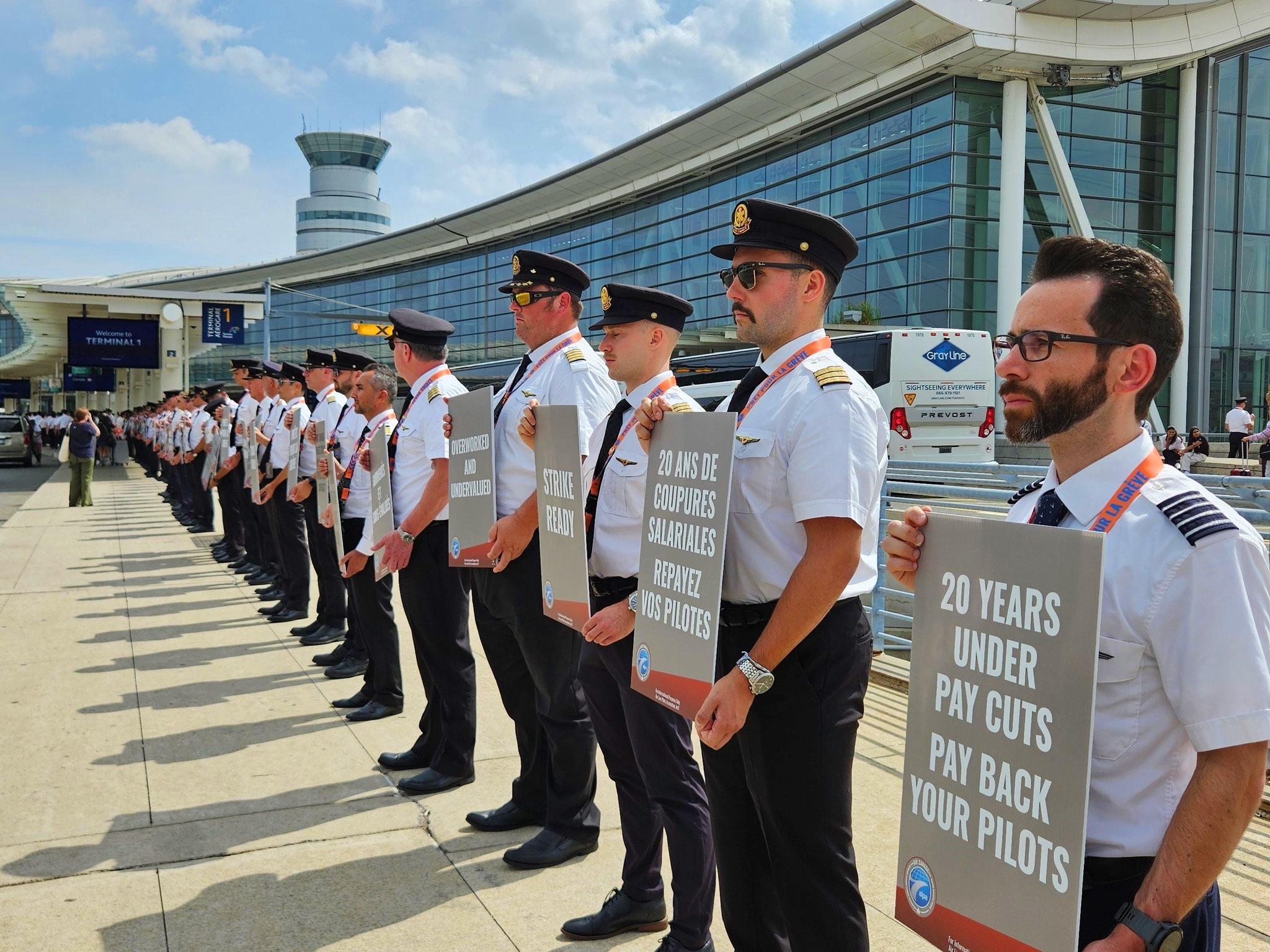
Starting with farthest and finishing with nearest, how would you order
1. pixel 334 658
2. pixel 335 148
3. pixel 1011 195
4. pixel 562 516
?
pixel 335 148 < pixel 1011 195 < pixel 334 658 < pixel 562 516

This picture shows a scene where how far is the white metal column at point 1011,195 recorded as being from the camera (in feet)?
88.8

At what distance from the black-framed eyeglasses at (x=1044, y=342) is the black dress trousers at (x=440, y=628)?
11.2ft

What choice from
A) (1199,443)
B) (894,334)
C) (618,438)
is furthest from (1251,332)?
(618,438)

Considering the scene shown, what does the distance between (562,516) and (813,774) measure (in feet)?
4.42

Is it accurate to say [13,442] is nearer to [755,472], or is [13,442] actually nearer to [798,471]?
[755,472]

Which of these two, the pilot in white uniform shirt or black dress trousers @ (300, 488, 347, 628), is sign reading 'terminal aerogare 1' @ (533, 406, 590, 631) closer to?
the pilot in white uniform shirt

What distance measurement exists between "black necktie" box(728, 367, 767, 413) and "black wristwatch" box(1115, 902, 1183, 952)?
1.49 metres

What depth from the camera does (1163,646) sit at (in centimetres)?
154

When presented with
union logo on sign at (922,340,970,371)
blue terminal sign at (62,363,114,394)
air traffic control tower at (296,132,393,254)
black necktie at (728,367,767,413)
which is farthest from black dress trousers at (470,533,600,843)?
air traffic control tower at (296,132,393,254)

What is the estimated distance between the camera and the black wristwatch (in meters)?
1.50

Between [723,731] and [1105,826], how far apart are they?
887 millimetres

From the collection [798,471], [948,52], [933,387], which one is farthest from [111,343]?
[798,471]

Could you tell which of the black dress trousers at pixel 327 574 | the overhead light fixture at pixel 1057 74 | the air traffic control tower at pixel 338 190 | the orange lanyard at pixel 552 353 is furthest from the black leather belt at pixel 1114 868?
the air traffic control tower at pixel 338 190

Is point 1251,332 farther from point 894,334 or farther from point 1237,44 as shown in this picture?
point 894,334
